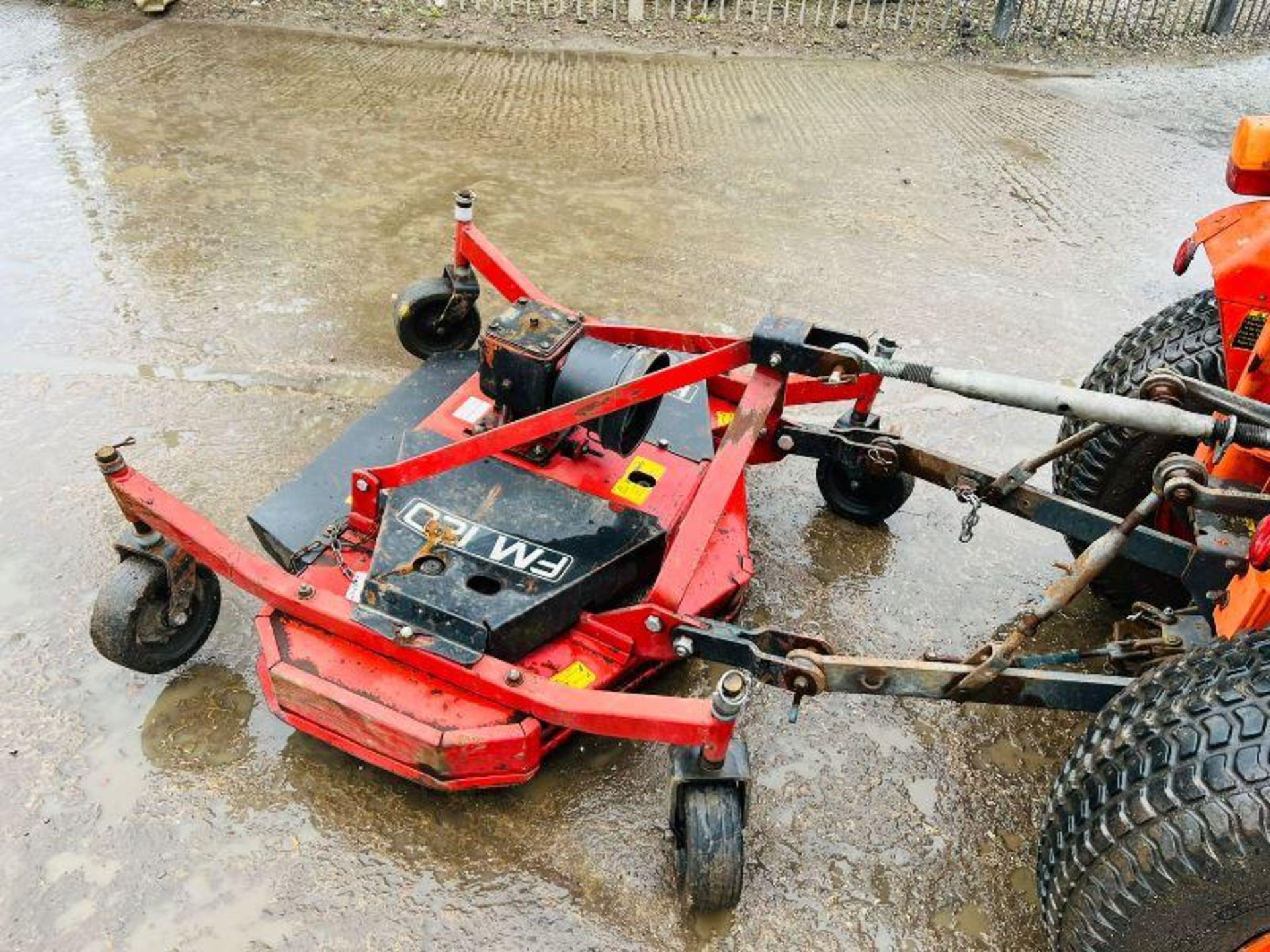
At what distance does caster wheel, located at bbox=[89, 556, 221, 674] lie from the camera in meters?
2.56

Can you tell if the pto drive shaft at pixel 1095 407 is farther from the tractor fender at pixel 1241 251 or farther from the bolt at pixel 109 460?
the bolt at pixel 109 460

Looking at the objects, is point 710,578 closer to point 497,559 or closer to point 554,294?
point 497,559

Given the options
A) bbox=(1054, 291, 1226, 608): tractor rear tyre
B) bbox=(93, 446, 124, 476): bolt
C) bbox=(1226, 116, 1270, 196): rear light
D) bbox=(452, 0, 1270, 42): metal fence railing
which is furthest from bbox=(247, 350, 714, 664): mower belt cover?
bbox=(452, 0, 1270, 42): metal fence railing

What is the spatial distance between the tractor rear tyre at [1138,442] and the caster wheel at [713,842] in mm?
1547

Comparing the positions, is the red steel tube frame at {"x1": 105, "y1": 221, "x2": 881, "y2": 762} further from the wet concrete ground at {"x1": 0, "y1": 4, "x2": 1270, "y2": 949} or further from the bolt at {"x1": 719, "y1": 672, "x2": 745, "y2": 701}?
the wet concrete ground at {"x1": 0, "y1": 4, "x2": 1270, "y2": 949}

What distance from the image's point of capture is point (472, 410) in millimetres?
3016

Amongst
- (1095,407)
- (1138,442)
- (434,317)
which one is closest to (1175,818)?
(1095,407)

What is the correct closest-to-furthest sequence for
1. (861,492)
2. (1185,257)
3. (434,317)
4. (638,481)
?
(638,481) < (1185,257) < (861,492) < (434,317)

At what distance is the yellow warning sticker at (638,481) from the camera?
2.79 meters

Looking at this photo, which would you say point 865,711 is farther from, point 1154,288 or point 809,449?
point 1154,288

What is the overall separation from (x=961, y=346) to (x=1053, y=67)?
470 cm

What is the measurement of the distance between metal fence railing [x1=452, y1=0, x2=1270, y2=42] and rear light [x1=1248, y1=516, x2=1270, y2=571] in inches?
273

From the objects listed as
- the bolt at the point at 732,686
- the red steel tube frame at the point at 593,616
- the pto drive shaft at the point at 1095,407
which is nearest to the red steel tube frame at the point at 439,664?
the red steel tube frame at the point at 593,616

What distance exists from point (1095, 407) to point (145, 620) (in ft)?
7.88
